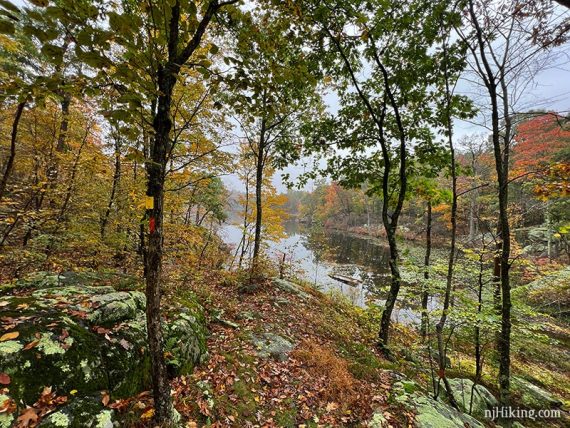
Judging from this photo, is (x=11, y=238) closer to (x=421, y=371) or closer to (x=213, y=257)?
(x=213, y=257)

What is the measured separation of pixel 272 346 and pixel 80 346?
123 inches

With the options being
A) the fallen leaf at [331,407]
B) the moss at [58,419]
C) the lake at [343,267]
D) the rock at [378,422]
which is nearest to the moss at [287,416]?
the fallen leaf at [331,407]

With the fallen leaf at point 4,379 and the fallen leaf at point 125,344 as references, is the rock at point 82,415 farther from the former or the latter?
the fallen leaf at point 125,344

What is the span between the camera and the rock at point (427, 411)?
326 cm

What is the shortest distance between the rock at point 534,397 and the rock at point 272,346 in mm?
5884

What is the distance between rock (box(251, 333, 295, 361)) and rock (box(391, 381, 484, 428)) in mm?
1905

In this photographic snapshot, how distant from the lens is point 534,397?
5.93m

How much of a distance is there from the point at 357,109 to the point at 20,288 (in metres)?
6.95

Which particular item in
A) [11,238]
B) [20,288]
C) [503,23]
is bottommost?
[20,288]

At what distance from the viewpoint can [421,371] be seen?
5.49 metres

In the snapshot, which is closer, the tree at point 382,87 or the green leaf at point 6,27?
the green leaf at point 6,27

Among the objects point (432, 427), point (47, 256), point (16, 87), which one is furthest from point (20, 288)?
point (432, 427)

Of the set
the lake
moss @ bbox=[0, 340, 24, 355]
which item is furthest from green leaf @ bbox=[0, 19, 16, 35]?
the lake

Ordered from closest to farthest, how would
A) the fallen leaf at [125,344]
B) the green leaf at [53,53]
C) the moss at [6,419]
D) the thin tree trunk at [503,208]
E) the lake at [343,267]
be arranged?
the green leaf at [53,53]
the moss at [6,419]
the fallen leaf at [125,344]
the thin tree trunk at [503,208]
the lake at [343,267]
